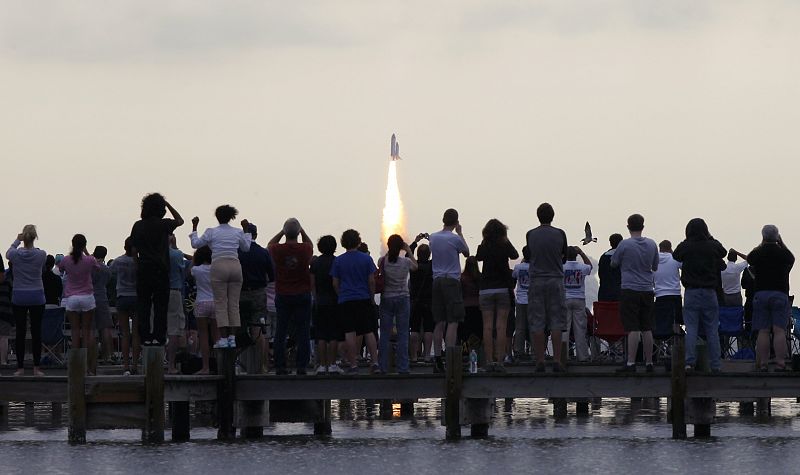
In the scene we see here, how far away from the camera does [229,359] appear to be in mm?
26141

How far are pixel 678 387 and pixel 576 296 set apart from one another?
5356 millimetres

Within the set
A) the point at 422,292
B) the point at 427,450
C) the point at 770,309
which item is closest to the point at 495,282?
the point at 427,450

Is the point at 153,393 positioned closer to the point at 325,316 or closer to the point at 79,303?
the point at 325,316

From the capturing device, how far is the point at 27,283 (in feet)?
92.7

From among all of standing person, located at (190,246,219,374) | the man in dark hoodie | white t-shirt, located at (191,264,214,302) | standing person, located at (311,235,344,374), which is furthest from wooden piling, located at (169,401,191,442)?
the man in dark hoodie

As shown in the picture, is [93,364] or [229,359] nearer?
[229,359]

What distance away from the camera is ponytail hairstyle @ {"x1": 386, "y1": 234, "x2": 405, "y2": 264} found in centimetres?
2641

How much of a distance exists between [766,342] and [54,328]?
1318 centimetres

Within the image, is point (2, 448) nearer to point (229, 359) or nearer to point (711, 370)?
point (229, 359)

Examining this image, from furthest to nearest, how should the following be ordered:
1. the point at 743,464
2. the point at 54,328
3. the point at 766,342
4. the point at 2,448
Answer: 1. the point at 54,328
2. the point at 766,342
3. the point at 2,448
4. the point at 743,464

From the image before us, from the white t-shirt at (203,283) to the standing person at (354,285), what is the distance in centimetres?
168

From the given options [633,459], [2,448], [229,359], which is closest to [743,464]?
[633,459]

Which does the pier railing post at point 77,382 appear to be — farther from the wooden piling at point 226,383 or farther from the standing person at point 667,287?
the standing person at point 667,287

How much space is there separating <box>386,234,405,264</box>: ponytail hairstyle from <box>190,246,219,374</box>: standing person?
2417 mm
